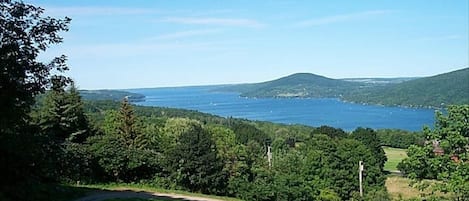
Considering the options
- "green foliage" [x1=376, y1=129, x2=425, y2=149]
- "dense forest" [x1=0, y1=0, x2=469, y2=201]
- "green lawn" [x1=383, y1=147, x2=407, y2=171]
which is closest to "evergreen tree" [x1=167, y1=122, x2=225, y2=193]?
"dense forest" [x1=0, y1=0, x2=469, y2=201]

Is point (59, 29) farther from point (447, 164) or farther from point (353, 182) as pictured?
point (353, 182)

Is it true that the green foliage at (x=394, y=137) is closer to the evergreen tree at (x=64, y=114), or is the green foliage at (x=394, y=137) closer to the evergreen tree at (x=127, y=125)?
the evergreen tree at (x=127, y=125)

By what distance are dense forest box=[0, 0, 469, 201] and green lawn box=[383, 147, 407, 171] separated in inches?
227

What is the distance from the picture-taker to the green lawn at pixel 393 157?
62625 millimetres

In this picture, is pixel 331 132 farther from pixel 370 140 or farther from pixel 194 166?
pixel 194 166

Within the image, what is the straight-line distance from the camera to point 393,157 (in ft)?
241

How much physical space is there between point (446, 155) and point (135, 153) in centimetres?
2017

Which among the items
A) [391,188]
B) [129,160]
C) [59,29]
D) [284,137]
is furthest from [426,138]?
[284,137]

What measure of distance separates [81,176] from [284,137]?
62585 millimetres

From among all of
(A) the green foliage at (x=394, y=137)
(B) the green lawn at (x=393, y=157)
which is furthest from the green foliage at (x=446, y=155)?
(A) the green foliage at (x=394, y=137)

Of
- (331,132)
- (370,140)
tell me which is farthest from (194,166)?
(331,132)

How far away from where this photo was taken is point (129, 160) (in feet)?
88.9

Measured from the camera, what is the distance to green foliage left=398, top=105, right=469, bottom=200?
1015 cm

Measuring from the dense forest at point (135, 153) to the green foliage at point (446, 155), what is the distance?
0.02 meters
